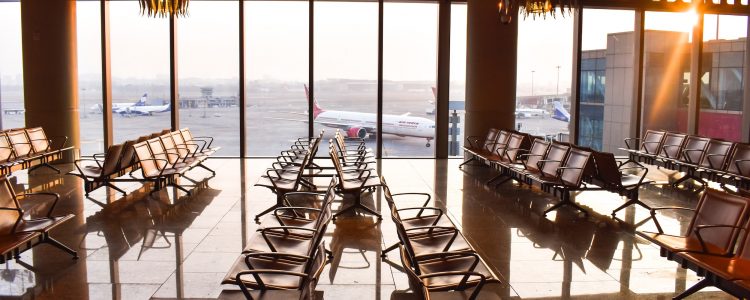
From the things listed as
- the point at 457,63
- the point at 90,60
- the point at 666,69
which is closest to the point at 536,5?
the point at 457,63

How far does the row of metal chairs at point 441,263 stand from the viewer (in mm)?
3834

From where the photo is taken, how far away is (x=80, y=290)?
16.7 ft

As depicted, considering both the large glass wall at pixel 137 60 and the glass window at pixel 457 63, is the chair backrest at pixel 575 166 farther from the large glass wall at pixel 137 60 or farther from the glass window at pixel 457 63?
the large glass wall at pixel 137 60

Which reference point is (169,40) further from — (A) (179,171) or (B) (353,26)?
(A) (179,171)

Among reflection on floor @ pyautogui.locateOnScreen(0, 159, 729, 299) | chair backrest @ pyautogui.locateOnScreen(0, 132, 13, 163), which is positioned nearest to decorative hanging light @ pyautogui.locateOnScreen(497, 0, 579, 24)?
reflection on floor @ pyautogui.locateOnScreen(0, 159, 729, 299)

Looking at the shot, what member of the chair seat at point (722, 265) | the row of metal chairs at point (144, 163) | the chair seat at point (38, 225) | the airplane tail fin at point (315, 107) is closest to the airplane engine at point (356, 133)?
the airplane tail fin at point (315, 107)

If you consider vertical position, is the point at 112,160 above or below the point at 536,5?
below

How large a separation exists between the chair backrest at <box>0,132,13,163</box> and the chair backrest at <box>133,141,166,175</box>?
7.57ft

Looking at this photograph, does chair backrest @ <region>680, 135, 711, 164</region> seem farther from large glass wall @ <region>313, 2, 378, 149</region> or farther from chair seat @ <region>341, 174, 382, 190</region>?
large glass wall @ <region>313, 2, 378, 149</region>

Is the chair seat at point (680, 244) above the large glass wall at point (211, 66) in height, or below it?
below

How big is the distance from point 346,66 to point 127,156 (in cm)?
679

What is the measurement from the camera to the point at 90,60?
1428 centimetres

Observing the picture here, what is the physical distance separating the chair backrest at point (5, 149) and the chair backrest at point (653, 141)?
10.4m

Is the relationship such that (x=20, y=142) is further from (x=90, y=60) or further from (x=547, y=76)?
(x=547, y=76)
